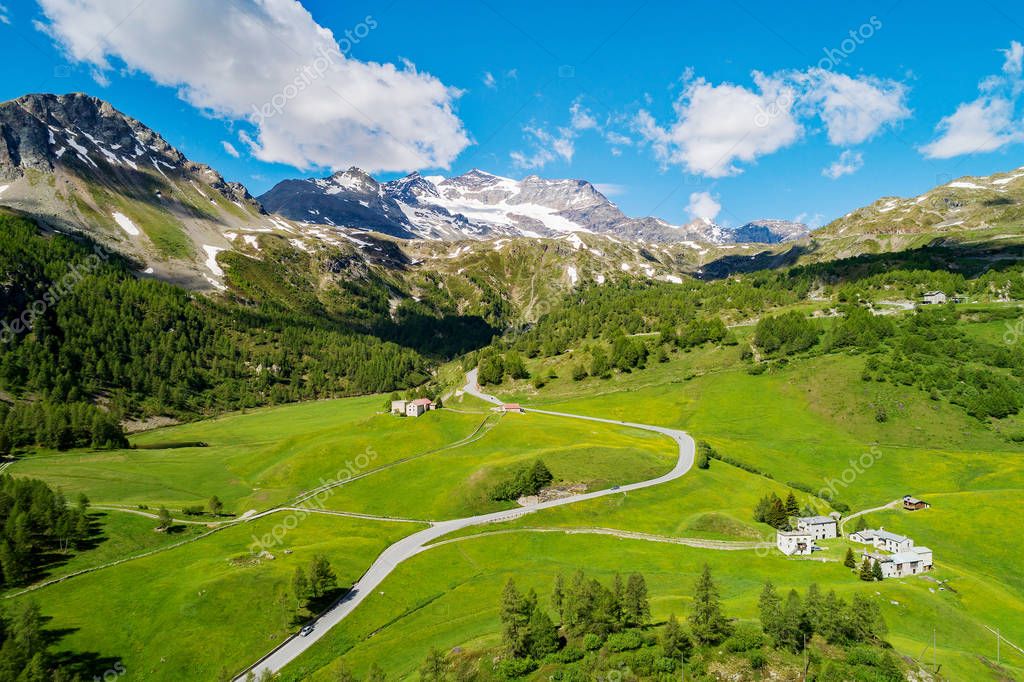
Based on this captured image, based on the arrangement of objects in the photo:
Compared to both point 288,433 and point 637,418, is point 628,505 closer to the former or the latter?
point 637,418

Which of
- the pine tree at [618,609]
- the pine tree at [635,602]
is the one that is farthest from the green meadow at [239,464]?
the pine tree at [635,602]

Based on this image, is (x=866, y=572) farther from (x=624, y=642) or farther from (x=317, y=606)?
(x=317, y=606)

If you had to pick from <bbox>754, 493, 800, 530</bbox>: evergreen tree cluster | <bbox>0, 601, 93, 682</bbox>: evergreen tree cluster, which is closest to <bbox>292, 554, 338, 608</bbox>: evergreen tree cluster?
<bbox>0, 601, 93, 682</bbox>: evergreen tree cluster

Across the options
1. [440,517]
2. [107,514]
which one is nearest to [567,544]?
[440,517]

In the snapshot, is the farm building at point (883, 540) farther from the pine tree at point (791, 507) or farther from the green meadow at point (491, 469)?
the green meadow at point (491, 469)

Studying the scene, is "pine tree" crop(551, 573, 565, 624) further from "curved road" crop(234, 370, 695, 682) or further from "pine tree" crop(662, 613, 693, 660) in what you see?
"curved road" crop(234, 370, 695, 682)

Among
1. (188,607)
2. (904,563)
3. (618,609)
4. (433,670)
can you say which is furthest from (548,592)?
(904,563)
